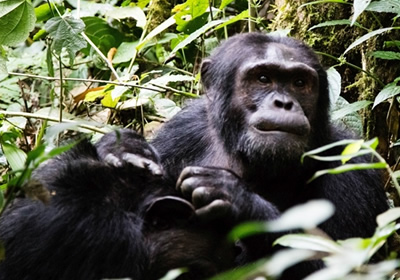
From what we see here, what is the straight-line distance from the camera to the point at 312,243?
248 cm

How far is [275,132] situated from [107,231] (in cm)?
151

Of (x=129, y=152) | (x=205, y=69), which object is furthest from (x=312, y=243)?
(x=205, y=69)

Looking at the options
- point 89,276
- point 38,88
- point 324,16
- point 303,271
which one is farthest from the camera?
point 38,88

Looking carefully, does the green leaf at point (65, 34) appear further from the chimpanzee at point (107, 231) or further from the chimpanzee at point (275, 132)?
the chimpanzee at point (107, 231)

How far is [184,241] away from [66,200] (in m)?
0.55

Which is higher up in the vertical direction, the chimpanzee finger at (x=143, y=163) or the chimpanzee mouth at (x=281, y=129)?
the chimpanzee finger at (x=143, y=163)

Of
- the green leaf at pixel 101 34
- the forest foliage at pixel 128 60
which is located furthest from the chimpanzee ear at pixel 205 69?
the green leaf at pixel 101 34

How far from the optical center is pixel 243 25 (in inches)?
275

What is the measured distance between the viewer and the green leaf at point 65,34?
5.32 metres

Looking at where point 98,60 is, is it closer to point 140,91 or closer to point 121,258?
point 140,91

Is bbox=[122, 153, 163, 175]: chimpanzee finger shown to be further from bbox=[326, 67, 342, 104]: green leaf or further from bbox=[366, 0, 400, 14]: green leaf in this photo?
bbox=[366, 0, 400, 14]: green leaf

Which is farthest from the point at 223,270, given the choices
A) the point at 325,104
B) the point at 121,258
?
the point at 325,104

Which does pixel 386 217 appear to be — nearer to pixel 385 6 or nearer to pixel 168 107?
pixel 385 6

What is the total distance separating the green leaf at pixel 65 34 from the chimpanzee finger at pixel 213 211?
2322 millimetres
